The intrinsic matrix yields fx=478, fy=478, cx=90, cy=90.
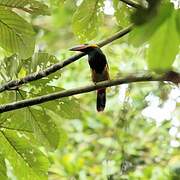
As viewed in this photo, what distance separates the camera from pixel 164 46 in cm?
30

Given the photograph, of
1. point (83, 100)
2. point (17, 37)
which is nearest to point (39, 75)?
point (17, 37)

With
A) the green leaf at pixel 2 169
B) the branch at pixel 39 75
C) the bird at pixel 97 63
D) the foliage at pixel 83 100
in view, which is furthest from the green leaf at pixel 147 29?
the bird at pixel 97 63

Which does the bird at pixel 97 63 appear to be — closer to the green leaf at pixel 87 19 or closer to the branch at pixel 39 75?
the green leaf at pixel 87 19

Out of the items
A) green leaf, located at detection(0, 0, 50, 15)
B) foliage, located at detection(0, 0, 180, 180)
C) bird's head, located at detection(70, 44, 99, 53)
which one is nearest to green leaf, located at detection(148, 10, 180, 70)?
foliage, located at detection(0, 0, 180, 180)

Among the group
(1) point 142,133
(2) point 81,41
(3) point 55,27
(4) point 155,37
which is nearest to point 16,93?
(2) point 81,41

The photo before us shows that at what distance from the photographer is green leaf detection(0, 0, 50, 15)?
105cm

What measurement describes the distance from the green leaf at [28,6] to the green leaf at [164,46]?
31.0 inches

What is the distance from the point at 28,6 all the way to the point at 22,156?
1.16 feet

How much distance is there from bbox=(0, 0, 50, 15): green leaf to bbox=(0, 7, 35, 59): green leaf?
0.03 metres

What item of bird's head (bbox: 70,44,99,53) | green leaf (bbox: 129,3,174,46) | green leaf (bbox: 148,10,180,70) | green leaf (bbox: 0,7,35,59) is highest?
green leaf (bbox: 129,3,174,46)

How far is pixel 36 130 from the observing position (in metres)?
1.13

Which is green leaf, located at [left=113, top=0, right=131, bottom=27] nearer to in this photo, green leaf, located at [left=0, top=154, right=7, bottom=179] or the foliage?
the foliage

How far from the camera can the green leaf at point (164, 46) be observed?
29 cm

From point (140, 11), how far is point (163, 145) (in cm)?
246
